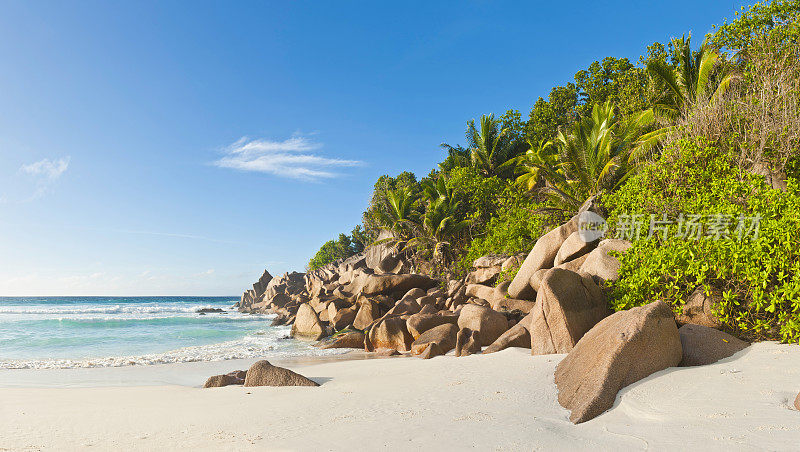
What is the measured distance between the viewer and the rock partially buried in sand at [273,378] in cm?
696

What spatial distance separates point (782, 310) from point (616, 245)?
13.2 ft

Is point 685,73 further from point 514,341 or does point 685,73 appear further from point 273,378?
point 273,378

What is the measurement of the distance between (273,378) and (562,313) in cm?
461

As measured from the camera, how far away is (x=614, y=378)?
4.55m

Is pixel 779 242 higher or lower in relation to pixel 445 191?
lower

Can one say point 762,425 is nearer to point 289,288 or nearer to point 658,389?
point 658,389

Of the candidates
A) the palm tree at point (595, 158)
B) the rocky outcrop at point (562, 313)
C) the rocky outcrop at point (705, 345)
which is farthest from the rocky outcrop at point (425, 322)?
the palm tree at point (595, 158)

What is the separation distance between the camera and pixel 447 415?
4473mm

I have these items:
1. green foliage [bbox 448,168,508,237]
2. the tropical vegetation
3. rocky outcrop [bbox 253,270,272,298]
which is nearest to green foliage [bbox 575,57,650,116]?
the tropical vegetation

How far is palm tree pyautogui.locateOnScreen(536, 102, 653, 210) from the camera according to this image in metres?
18.5

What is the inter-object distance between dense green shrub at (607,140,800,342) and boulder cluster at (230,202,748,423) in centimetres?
45

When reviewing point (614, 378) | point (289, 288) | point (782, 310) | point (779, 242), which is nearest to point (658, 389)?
point (614, 378)

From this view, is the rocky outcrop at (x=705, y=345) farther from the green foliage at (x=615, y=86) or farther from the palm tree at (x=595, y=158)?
the green foliage at (x=615, y=86)

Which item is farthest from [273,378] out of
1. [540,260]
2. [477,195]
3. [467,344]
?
[477,195]
